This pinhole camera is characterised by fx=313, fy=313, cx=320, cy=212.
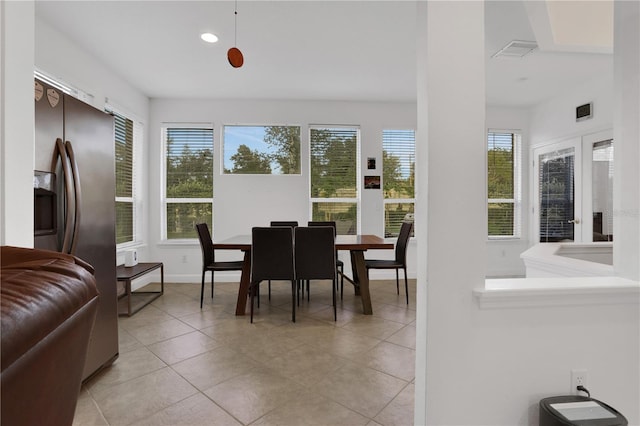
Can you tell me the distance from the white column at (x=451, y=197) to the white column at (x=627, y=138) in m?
0.77

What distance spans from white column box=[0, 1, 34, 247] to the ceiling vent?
3.71m

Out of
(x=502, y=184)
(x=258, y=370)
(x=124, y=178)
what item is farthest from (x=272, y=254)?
(x=502, y=184)

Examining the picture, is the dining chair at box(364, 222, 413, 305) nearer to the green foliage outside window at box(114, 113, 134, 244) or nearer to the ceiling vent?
the ceiling vent

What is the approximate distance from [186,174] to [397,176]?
3.35 metres

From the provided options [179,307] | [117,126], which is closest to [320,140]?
[117,126]

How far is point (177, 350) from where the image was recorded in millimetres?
2484

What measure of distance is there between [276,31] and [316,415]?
3.10 m

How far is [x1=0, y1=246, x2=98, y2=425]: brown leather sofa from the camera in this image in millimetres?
372

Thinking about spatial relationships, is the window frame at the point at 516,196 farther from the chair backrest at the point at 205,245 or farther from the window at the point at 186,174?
the window at the point at 186,174

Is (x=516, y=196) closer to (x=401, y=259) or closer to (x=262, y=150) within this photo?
(x=401, y=259)

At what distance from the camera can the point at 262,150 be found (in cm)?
489

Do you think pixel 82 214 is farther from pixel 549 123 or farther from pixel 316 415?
pixel 549 123

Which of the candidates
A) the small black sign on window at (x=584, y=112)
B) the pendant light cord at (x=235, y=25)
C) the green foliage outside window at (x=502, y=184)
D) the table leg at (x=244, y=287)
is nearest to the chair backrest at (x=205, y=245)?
the table leg at (x=244, y=287)

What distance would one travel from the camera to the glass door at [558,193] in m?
4.38
